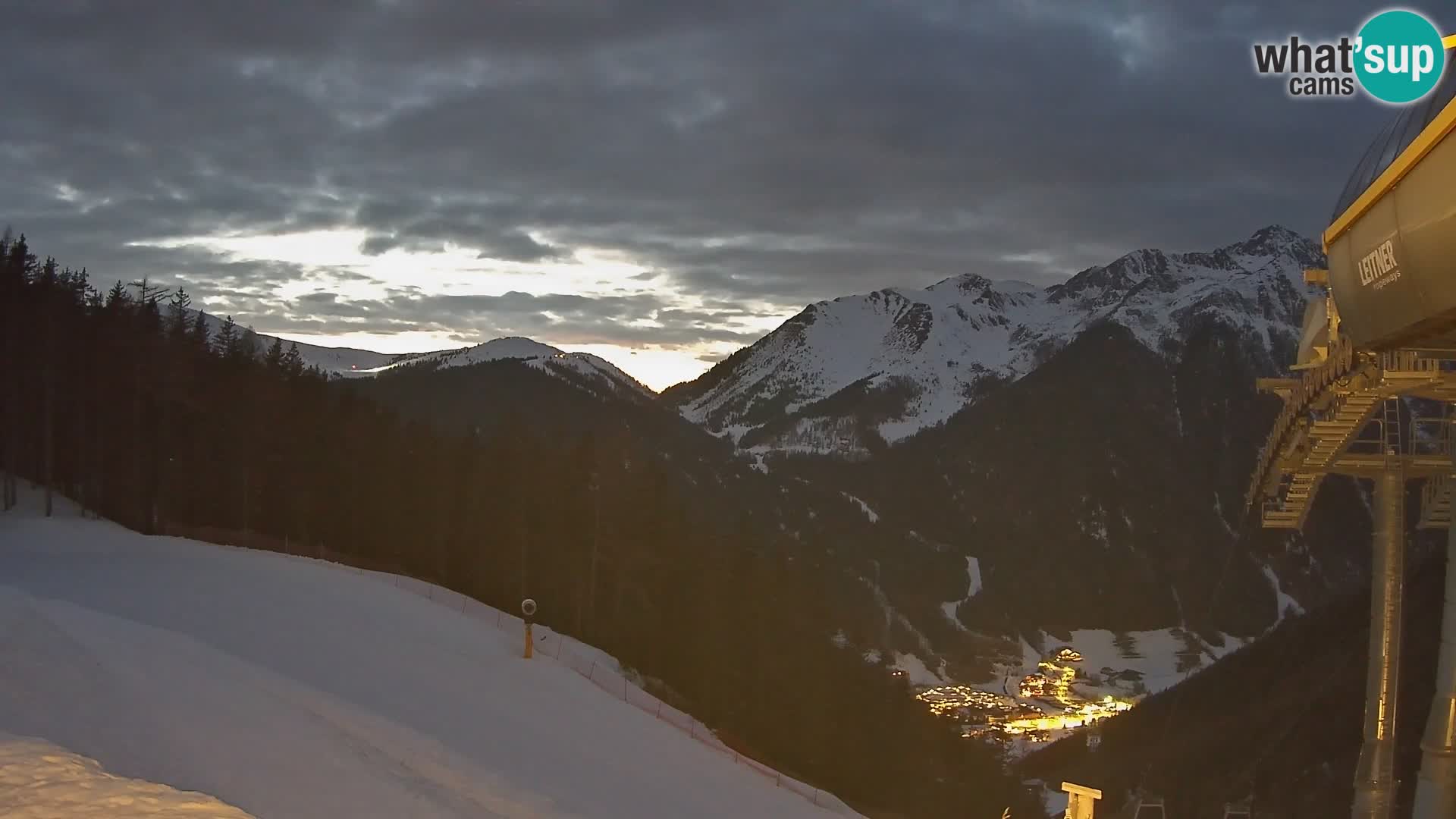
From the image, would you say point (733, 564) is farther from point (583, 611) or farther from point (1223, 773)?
point (1223, 773)

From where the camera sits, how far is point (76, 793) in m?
10.4

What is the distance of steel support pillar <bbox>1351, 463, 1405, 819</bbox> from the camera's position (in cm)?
1908

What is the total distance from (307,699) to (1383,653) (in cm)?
1789

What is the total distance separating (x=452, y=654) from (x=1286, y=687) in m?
38.8

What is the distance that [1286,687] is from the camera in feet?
164

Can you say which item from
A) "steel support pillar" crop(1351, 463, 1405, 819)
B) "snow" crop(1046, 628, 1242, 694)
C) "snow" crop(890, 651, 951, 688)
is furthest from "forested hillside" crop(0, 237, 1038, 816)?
"snow" crop(1046, 628, 1242, 694)

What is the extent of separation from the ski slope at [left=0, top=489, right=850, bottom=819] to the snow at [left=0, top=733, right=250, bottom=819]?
15 cm

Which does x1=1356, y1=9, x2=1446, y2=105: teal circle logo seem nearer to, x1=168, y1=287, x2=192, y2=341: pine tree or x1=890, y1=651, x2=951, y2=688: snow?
x1=168, y1=287, x2=192, y2=341: pine tree

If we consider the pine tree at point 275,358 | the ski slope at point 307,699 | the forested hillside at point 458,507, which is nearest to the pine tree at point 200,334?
the forested hillside at point 458,507

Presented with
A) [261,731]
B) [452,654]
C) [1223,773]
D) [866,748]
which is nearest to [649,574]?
[866,748]

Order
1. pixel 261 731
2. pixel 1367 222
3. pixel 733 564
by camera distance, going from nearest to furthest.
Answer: pixel 1367 222
pixel 261 731
pixel 733 564

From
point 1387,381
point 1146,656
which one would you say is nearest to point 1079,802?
point 1387,381

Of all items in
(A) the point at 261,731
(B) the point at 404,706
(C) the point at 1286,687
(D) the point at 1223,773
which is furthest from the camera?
(C) the point at 1286,687

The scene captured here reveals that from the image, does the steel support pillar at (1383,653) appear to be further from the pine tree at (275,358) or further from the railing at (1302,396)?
the pine tree at (275,358)
